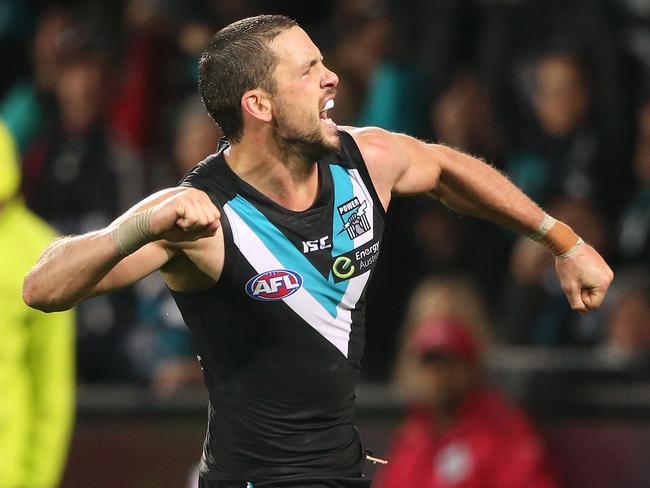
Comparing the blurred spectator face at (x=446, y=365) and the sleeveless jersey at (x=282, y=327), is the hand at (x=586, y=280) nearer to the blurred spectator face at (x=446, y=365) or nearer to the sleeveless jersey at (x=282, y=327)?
the sleeveless jersey at (x=282, y=327)

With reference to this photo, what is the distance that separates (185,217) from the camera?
3830 mm

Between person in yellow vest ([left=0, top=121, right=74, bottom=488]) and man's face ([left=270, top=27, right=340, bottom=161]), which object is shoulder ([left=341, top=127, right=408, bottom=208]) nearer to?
man's face ([left=270, top=27, right=340, bottom=161])

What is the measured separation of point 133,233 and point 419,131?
4816 millimetres

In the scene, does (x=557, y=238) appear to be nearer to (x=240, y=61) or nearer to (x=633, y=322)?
(x=240, y=61)

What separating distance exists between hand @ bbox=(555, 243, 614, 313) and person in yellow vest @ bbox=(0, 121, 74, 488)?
2.53 metres

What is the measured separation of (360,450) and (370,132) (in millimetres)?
991

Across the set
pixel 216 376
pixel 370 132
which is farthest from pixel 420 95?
pixel 216 376

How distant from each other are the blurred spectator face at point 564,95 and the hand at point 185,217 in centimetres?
427

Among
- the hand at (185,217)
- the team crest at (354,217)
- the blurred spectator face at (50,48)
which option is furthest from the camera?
the blurred spectator face at (50,48)

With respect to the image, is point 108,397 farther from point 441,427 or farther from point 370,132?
point 370,132

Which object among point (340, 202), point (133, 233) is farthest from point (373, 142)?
point (133, 233)

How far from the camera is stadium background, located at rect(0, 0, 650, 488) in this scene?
742 centimetres

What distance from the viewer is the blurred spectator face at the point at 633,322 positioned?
7406mm

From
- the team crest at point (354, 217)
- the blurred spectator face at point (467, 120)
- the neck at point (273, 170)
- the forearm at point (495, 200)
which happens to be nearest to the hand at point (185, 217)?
the neck at point (273, 170)
